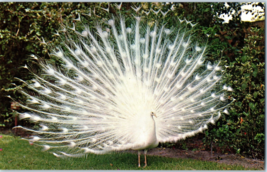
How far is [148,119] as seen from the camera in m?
4.07

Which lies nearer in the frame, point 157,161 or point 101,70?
point 101,70

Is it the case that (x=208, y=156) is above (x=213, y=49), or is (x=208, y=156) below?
below

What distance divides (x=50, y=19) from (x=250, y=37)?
4.31 m

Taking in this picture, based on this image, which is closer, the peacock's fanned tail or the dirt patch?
the peacock's fanned tail

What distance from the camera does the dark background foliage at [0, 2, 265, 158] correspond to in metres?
4.67

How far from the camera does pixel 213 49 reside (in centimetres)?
518

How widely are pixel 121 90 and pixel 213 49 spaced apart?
6.68 feet

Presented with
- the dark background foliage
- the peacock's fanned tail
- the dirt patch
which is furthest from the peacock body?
the dirt patch

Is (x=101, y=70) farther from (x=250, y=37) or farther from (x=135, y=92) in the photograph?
(x=250, y=37)

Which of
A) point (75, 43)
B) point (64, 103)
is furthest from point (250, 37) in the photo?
point (64, 103)

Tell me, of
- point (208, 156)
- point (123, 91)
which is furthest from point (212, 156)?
point (123, 91)

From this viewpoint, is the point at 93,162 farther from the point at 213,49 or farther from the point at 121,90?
the point at 213,49

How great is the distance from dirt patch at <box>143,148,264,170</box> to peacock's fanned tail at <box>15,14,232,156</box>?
813mm

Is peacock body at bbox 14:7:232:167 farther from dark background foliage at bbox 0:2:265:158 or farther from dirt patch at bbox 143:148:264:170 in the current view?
dirt patch at bbox 143:148:264:170
